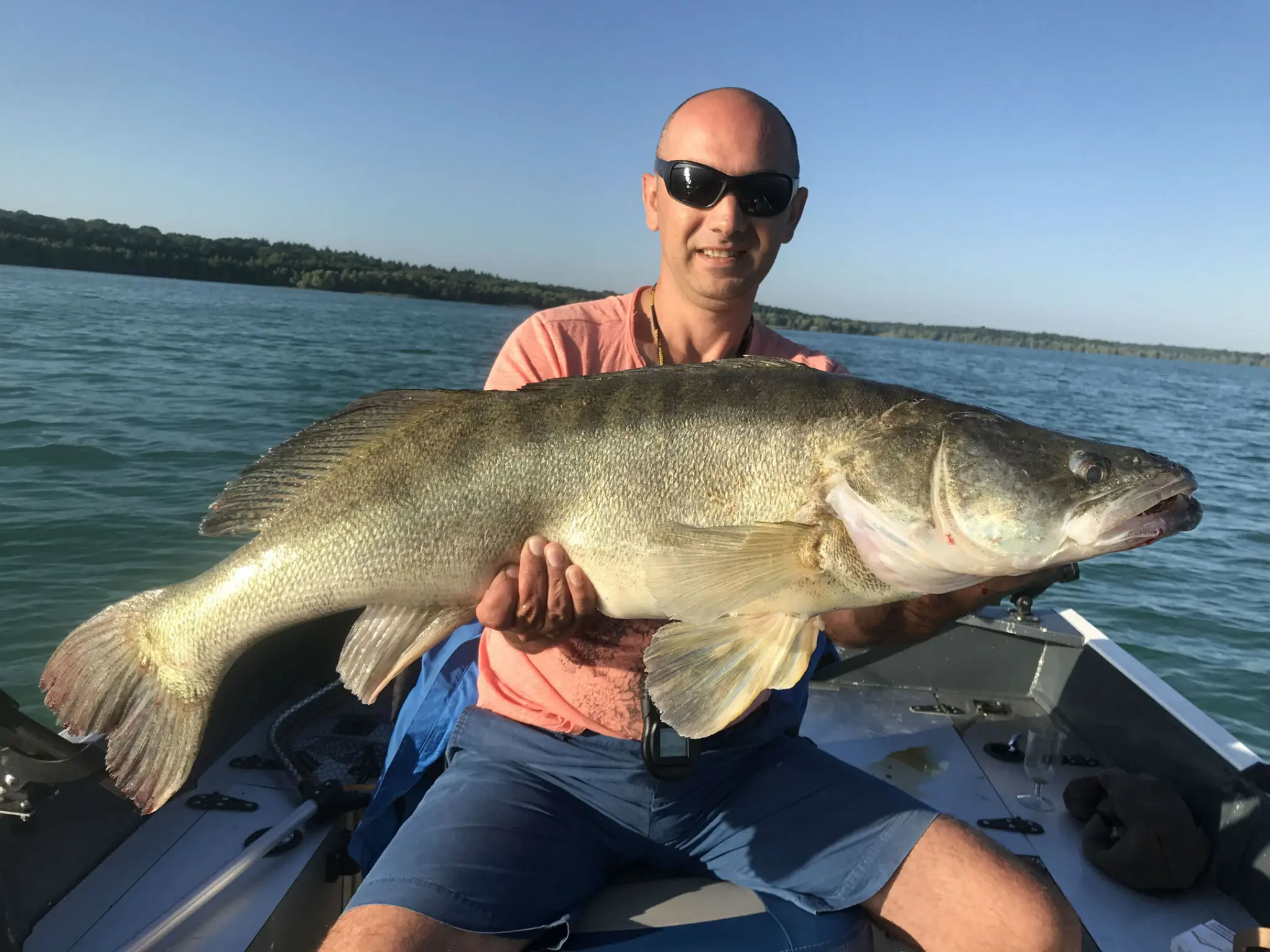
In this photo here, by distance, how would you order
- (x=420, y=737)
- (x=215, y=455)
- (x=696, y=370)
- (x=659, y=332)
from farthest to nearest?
1. (x=215, y=455)
2. (x=659, y=332)
3. (x=420, y=737)
4. (x=696, y=370)

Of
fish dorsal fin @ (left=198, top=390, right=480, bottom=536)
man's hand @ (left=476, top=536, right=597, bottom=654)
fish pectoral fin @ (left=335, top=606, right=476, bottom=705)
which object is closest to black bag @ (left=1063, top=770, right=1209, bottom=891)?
man's hand @ (left=476, top=536, right=597, bottom=654)

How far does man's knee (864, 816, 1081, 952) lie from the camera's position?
2566 millimetres

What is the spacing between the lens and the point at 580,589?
266cm

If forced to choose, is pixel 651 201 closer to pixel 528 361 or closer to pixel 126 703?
pixel 528 361

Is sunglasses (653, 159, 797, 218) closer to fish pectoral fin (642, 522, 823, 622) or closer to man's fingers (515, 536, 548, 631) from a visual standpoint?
fish pectoral fin (642, 522, 823, 622)

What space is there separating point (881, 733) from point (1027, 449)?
295 centimetres

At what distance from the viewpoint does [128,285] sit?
5719cm

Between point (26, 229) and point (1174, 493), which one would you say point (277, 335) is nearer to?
point (1174, 493)

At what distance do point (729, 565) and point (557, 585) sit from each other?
1.90ft

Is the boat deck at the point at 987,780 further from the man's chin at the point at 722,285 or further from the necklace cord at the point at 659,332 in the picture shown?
the man's chin at the point at 722,285

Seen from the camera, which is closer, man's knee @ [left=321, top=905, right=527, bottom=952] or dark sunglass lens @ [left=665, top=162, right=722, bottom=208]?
man's knee @ [left=321, top=905, right=527, bottom=952]

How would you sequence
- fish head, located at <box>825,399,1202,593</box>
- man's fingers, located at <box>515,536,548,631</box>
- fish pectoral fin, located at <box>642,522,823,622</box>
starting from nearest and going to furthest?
fish head, located at <box>825,399,1202,593</box>
fish pectoral fin, located at <box>642,522,823,622</box>
man's fingers, located at <box>515,536,548,631</box>

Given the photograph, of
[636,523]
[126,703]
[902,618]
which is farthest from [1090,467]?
[126,703]

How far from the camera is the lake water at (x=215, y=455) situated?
9.56m
